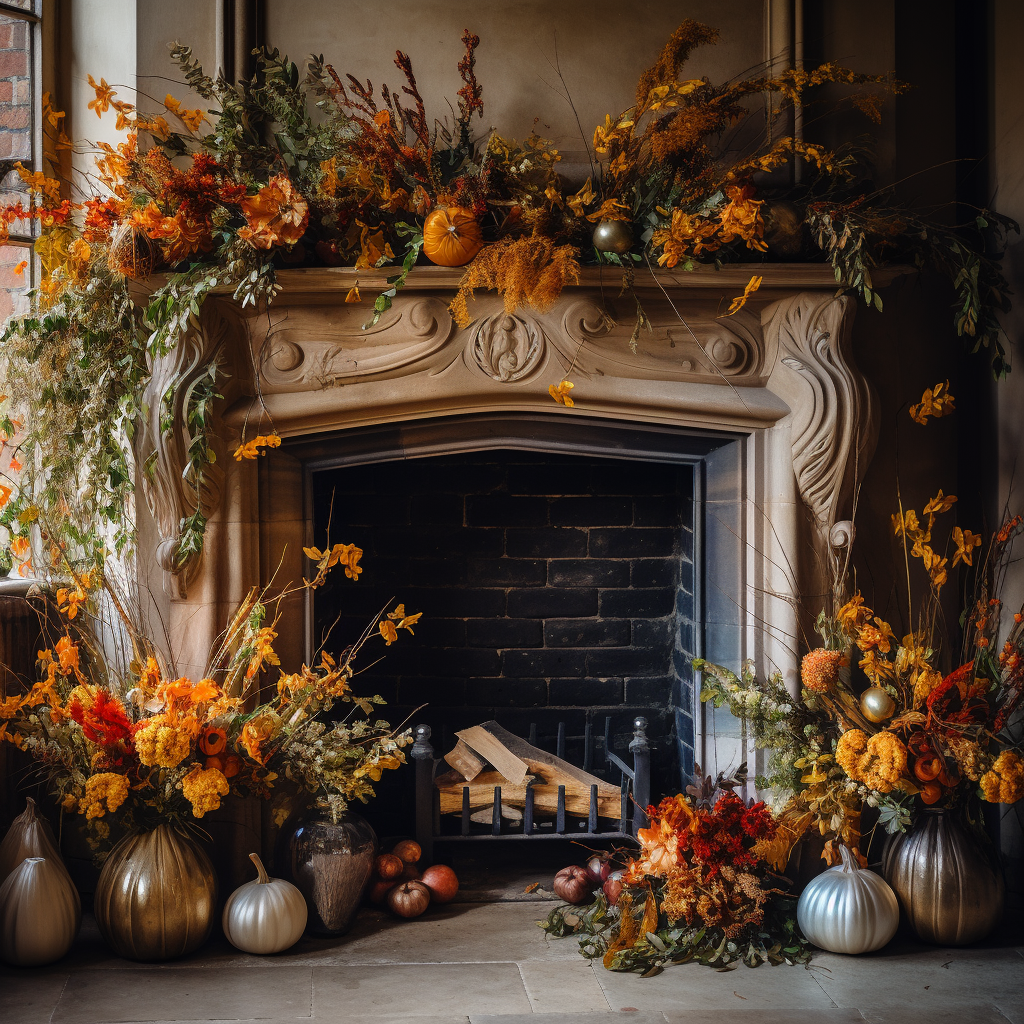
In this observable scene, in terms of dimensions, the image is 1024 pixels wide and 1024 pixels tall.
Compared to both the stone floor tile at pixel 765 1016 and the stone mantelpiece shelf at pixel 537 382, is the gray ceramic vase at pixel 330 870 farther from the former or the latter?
the stone floor tile at pixel 765 1016

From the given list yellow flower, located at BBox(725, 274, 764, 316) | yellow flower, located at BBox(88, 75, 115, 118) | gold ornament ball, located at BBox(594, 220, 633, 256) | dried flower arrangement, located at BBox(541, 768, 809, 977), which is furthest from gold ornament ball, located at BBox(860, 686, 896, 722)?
yellow flower, located at BBox(88, 75, 115, 118)

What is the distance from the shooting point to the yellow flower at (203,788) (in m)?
2.50

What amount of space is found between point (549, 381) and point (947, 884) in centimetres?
170

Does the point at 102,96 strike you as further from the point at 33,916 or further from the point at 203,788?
the point at 33,916

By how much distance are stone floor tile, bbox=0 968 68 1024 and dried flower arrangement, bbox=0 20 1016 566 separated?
1092 millimetres

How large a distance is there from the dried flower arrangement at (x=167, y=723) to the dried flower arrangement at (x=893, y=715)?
1.04 metres

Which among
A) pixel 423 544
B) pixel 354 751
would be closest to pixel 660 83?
pixel 423 544

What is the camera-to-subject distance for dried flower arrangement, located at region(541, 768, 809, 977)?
2.55 meters

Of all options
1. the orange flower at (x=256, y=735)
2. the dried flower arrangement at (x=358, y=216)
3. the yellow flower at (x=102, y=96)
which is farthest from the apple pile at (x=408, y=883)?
the yellow flower at (x=102, y=96)

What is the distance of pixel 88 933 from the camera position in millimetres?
2723

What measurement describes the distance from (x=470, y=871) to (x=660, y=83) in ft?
7.83

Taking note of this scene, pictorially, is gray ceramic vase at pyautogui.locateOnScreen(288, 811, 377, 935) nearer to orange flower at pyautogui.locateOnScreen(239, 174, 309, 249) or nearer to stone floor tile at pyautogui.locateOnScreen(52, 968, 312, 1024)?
stone floor tile at pyautogui.locateOnScreen(52, 968, 312, 1024)

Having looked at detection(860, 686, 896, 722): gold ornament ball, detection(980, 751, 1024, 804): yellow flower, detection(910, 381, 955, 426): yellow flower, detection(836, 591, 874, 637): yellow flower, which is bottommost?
detection(980, 751, 1024, 804): yellow flower

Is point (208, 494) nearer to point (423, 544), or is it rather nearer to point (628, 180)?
point (423, 544)
